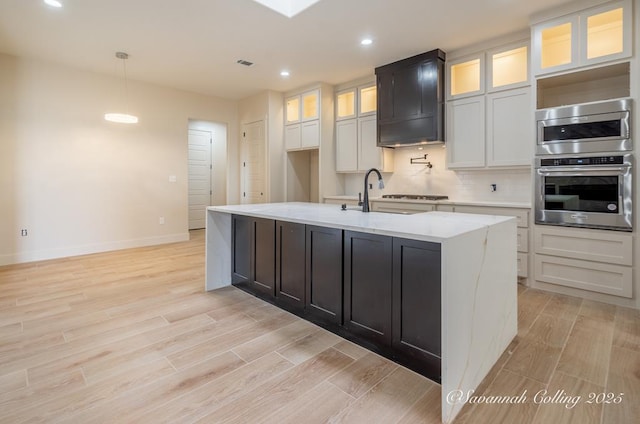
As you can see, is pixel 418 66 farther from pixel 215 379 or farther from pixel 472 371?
pixel 215 379

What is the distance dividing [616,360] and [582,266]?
1.36 meters

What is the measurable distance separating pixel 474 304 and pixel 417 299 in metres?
0.29

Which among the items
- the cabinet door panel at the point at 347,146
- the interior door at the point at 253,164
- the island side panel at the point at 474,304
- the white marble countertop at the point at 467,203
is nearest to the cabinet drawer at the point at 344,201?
the white marble countertop at the point at 467,203

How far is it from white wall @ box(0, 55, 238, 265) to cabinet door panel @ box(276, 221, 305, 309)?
13.2 ft

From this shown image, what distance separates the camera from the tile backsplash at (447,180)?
13.5 feet

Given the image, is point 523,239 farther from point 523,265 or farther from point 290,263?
point 290,263

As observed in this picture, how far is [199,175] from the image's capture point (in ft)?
Answer: 26.1

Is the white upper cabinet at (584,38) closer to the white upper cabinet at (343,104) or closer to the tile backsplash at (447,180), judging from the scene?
the tile backsplash at (447,180)

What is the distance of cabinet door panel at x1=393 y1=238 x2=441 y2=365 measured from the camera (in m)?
1.76

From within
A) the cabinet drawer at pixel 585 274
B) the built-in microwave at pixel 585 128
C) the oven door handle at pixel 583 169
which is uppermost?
the built-in microwave at pixel 585 128

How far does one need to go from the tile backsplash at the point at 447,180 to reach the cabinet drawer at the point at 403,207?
1.98 ft

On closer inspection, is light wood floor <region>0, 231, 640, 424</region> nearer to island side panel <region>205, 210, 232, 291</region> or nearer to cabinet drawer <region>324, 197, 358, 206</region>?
island side panel <region>205, 210, 232, 291</region>

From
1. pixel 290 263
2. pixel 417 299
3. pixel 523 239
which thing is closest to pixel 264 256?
pixel 290 263

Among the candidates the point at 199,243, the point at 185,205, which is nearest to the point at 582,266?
the point at 199,243
